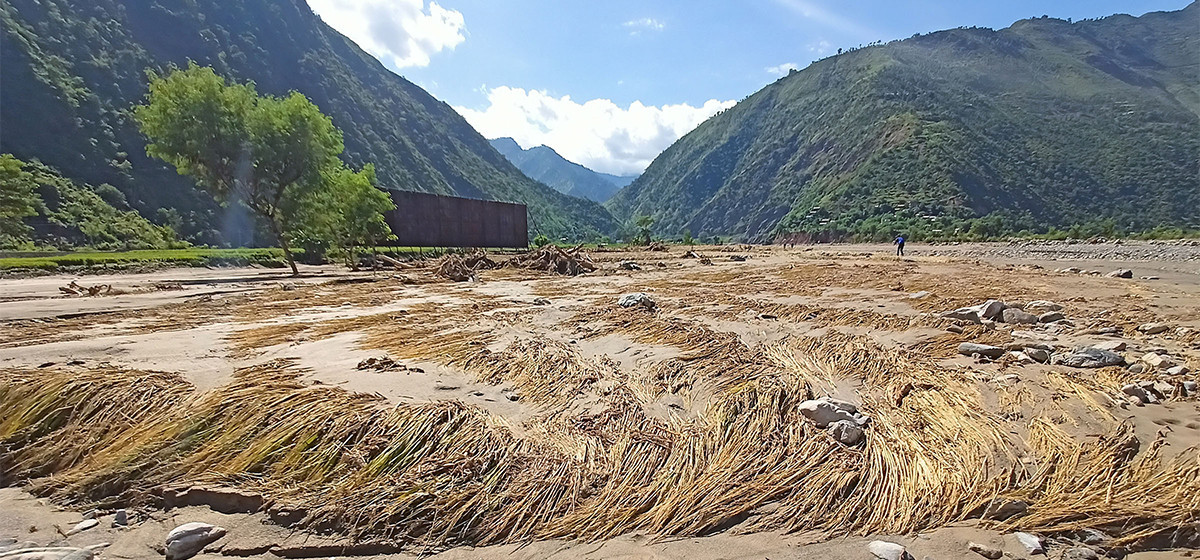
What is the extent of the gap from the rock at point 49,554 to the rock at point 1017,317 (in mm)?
8953

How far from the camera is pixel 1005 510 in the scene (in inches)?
93.3

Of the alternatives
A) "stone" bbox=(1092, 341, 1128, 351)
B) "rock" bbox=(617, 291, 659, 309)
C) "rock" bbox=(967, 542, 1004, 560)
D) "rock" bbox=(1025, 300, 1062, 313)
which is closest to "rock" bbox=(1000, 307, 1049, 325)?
"rock" bbox=(1025, 300, 1062, 313)

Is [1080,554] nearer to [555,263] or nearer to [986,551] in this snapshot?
[986,551]

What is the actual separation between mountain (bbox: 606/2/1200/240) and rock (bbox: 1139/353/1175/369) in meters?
60.1

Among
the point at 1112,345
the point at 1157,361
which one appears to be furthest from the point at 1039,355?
the point at 1112,345

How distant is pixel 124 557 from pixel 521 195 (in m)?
109

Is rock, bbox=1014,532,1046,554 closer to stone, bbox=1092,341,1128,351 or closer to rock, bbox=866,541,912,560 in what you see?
rock, bbox=866,541,912,560

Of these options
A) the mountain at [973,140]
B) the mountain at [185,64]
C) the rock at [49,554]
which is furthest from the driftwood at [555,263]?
the mountain at [973,140]

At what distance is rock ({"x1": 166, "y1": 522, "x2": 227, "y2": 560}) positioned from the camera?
2.19 metres

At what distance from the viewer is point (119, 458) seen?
2783 mm

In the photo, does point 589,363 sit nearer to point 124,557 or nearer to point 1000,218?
point 124,557

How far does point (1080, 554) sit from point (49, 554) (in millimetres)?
4382

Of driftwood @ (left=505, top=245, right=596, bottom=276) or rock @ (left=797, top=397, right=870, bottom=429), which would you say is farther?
driftwood @ (left=505, top=245, right=596, bottom=276)

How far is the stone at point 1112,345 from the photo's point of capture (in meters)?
4.96
